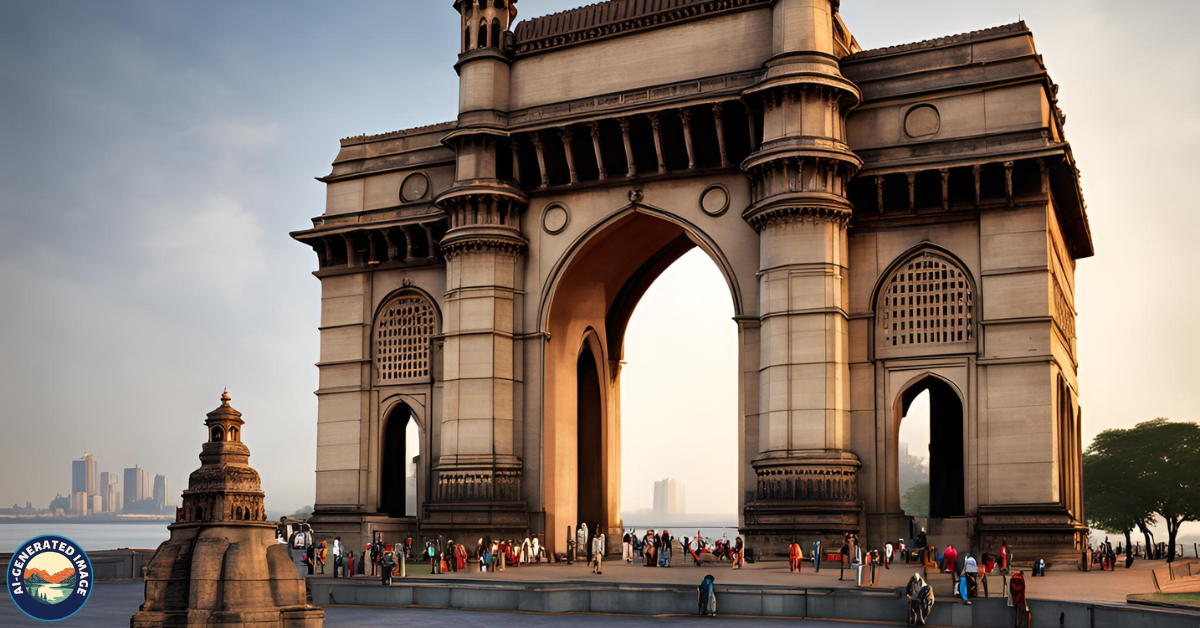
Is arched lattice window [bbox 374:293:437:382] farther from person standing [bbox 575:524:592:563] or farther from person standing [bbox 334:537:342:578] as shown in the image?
person standing [bbox 575:524:592:563]

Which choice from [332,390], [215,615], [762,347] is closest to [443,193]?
[332,390]

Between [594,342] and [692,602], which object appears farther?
[594,342]

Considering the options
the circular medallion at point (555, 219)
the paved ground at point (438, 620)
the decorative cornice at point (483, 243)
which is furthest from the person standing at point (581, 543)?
the paved ground at point (438, 620)

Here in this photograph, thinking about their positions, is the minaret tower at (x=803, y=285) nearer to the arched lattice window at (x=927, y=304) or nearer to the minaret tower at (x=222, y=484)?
the arched lattice window at (x=927, y=304)

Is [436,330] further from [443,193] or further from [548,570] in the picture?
[548,570]

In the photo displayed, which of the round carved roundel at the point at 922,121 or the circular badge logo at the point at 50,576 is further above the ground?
the round carved roundel at the point at 922,121

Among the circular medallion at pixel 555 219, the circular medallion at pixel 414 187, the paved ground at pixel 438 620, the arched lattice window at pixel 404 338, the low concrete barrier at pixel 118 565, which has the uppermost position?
the circular medallion at pixel 414 187

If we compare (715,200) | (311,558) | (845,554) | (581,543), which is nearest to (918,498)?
(581,543)

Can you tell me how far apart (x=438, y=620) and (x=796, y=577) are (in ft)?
31.8

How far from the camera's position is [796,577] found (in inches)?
1256

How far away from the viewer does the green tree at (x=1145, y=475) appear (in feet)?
238

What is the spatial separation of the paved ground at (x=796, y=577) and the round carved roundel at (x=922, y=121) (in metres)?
12.6

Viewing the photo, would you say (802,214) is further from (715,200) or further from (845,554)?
(845,554)

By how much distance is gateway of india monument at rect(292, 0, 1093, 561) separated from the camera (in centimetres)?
3675
